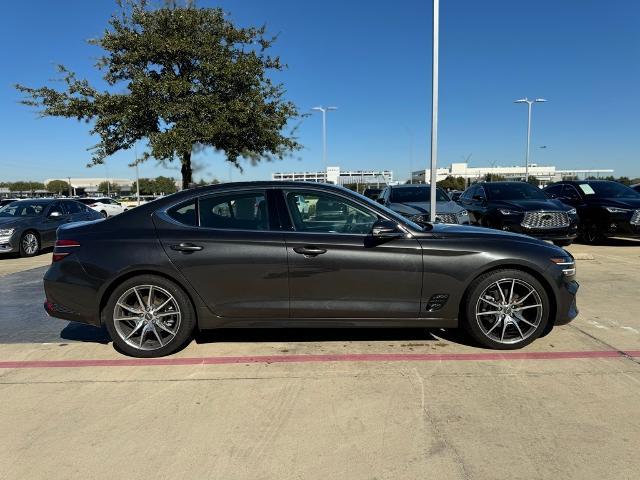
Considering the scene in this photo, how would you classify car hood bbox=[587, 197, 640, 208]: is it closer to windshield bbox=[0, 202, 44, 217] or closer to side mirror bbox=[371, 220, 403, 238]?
side mirror bbox=[371, 220, 403, 238]

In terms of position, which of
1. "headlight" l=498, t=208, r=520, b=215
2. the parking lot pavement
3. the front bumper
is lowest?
the parking lot pavement

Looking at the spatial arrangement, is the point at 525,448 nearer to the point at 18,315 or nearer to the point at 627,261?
the point at 18,315

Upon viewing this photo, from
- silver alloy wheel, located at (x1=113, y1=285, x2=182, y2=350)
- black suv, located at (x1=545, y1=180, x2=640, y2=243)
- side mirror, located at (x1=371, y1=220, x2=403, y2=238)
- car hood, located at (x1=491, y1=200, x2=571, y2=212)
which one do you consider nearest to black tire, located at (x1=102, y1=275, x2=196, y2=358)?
silver alloy wheel, located at (x1=113, y1=285, x2=182, y2=350)

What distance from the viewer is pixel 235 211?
462 centimetres

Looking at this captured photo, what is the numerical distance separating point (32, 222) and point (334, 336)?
10.7 m

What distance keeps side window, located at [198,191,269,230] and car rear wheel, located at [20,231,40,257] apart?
389 inches

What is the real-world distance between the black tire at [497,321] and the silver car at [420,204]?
5714mm

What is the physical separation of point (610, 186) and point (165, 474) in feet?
45.9

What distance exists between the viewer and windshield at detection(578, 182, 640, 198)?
12891 millimetres

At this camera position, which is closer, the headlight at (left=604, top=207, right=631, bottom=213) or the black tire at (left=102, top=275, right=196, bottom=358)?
the black tire at (left=102, top=275, right=196, bottom=358)

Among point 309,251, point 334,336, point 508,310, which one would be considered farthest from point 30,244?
point 508,310

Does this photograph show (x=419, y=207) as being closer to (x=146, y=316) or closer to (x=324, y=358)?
(x=324, y=358)

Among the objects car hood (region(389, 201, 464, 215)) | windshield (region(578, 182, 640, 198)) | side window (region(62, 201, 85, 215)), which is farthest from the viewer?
side window (region(62, 201, 85, 215))

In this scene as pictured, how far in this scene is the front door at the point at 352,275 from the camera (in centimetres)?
439
